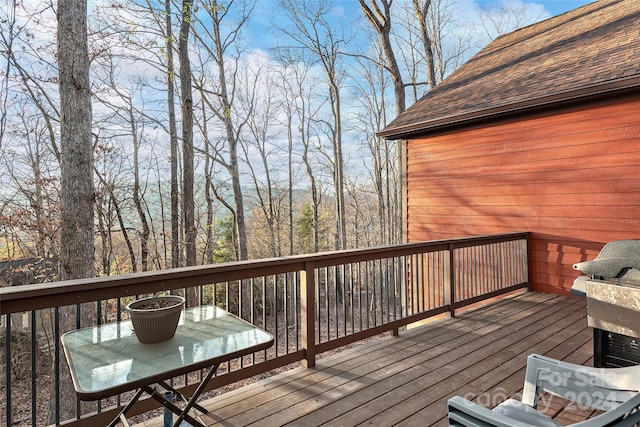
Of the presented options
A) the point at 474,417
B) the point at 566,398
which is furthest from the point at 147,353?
the point at 566,398

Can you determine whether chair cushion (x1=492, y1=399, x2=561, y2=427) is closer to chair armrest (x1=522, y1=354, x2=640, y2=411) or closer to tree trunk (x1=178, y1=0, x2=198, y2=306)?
chair armrest (x1=522, y1=354, x2=640, y2=411)

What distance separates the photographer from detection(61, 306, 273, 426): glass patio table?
123 cm

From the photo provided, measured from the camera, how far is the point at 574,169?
4.91 metres

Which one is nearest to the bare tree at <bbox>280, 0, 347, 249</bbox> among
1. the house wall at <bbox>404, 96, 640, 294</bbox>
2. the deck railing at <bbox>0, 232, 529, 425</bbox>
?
the house wall at <bbox>404, 96, 640, 294</bbox>

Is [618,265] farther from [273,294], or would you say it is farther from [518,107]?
[518,107]

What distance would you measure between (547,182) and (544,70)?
1.91 m

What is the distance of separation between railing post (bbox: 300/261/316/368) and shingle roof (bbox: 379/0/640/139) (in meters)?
4.20

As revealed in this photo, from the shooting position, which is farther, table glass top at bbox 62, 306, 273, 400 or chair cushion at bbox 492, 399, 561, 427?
chair cushion at bbox 492, 399, 561, 427

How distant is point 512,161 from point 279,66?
12.8 m

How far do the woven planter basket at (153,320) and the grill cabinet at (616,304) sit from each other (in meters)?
2.50

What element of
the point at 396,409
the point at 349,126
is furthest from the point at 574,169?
the point at 349,126

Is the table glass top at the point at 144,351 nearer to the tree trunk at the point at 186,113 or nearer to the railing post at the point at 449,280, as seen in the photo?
the railing post at the point at 449,280

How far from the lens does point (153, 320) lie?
59.0 inches

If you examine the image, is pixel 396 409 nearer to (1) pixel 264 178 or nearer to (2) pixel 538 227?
(2) pixel 538 227
